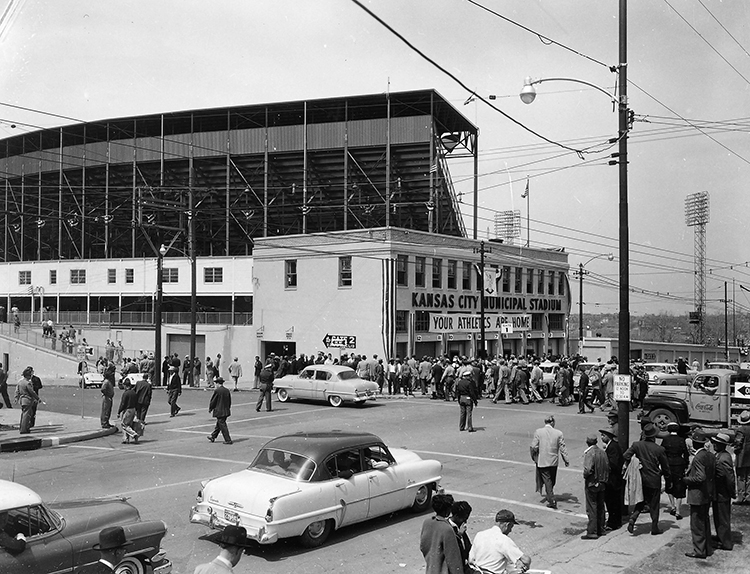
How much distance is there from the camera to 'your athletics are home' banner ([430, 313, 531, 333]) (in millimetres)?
40688

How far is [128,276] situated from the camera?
2345 inches

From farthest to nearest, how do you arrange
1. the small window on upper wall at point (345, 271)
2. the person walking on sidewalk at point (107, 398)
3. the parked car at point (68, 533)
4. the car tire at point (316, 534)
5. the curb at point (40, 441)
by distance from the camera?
the small window on upper wall at point (345, 271), the person walking on sidewalk at point (107, 398), the curb at point (40, 441), the car tire at point (316, 534), the parked car at point (68, 533)

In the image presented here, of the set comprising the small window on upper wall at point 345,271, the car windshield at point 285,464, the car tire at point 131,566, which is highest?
the small window on upper wall at point 345,271

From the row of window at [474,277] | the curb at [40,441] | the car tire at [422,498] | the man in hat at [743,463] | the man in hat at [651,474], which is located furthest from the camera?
the row of window at [474,277]

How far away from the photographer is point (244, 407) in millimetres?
26000

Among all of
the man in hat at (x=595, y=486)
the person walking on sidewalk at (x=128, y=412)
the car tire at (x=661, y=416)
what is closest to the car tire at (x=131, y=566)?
the man in hat at (x=595, y=486)

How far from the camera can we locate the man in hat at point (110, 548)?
7.13 meters

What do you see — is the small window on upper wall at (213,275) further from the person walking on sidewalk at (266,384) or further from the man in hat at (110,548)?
the man in hat at (110,548)

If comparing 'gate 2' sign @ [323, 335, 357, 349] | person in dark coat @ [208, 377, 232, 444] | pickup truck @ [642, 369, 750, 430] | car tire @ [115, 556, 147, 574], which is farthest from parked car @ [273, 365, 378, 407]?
car tire @ [115, 556, 147, 574]

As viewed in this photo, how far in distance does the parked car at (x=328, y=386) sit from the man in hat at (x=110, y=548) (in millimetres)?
18533

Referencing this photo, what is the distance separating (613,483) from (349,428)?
10968mm

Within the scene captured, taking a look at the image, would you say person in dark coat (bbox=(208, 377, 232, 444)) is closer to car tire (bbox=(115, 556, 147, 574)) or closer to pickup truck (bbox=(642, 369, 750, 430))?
car tire (bbox=(115, 556, 147, 574))

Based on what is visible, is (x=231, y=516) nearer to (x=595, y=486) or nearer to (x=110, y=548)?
(x=110, y=548)

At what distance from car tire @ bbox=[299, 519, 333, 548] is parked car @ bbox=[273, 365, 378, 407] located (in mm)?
15857
